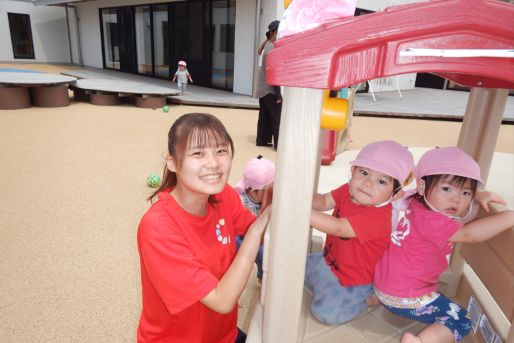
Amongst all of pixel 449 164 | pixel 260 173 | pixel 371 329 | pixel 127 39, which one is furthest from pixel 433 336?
pixel 127 39

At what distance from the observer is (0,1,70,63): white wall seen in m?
16.6

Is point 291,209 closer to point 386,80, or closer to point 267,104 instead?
point 267,104

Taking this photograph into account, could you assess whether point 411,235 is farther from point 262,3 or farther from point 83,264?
point 262,3

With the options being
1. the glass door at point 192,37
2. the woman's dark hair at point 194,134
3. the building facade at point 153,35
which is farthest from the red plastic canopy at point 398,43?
the glass door at point 192,37

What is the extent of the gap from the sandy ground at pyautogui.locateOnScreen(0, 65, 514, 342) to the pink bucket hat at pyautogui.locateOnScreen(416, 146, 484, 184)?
1257mm

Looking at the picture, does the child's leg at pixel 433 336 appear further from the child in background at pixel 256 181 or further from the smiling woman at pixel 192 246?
the child in background at pixel 256 181

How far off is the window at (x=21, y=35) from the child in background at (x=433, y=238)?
66.3 ft

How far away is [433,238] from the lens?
1313 mm

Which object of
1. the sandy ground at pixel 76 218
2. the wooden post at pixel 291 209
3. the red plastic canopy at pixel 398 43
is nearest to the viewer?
the red plastic canopy at pixel 398 43

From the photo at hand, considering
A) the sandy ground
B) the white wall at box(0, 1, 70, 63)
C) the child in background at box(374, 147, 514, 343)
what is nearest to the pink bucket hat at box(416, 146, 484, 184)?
the child in background at box(374, 147, 514, 343)

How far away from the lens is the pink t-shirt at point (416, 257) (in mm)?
1331

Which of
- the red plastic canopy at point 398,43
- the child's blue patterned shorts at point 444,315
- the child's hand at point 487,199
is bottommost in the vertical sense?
the child's blue patterned shorts at point 444,315

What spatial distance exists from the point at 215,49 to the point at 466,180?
33.8 ft

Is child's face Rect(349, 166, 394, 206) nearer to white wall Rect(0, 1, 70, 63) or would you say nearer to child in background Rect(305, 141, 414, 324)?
child in background Rect(305, 141, 414, 324)
